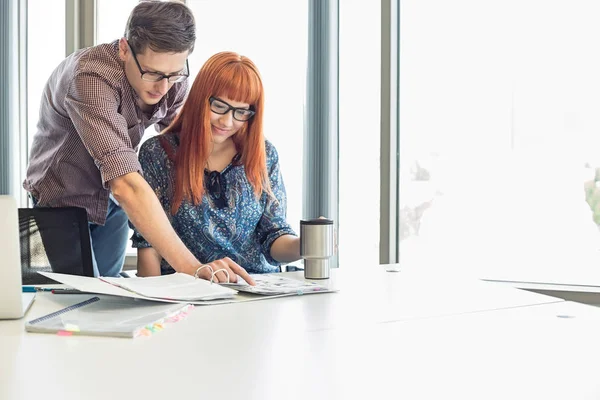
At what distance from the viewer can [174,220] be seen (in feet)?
7.29

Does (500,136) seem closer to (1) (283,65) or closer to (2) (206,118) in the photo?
(1) (283,65)

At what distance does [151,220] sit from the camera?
1.89m

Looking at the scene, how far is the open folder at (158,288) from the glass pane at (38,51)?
290cm

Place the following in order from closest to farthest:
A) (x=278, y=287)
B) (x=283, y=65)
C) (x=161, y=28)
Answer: (x=278, y=287), (x=161, y=28), (x=283, y=65)

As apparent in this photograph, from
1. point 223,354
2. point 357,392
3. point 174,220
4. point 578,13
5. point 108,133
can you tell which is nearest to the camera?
point 357,392

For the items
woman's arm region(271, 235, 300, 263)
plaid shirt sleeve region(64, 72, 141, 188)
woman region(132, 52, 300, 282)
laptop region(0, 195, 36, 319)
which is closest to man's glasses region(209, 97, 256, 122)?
woman region(132, 52, 300, 282)

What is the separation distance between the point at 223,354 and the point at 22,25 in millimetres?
3695

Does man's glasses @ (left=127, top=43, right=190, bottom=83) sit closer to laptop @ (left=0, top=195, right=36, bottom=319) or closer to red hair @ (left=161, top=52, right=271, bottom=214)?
red hair @ (left=161, top=52, right=271, bottom=214)

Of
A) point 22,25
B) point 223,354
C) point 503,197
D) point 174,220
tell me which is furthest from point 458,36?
point 22,25

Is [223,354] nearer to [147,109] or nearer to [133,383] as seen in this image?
[133,383]

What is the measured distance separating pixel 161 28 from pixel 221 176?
1.77ft

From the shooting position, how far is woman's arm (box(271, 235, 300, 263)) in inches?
86.3

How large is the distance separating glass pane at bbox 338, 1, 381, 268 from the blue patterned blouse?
1114 mm

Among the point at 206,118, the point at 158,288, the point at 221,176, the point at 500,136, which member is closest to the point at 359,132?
the point at 500,136
